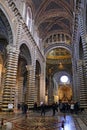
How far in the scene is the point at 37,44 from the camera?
24.6 metres

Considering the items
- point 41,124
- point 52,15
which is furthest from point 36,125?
point 52,15

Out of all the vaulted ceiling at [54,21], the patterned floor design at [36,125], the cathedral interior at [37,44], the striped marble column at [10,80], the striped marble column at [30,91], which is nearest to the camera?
the patterned floor design at [36,125]

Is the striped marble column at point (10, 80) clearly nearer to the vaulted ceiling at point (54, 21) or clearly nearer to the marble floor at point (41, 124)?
the marble floor at point (41, 124)

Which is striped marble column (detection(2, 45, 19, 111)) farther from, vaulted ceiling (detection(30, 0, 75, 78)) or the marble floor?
vaulted ceiling (detection(30, 0, 75, 78))

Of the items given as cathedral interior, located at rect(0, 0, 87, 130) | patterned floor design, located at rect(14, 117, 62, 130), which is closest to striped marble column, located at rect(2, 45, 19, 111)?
cathedral interior, located at rect(0, 0, 87, 130)

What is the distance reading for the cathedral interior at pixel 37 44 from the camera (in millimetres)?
13414

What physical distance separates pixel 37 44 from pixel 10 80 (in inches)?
485

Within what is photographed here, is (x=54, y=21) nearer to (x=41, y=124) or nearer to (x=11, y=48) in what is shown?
(x=11, y=48)

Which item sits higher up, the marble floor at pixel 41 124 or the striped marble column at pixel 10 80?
the striped marble column at pixel 10 80

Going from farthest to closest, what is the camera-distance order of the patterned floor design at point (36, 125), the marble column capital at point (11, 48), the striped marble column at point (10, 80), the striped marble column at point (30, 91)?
the striped marble column at point (30, 91) < the marble column capital at point (11, 48) < the striped marble column at point (10, 80) < the patterned floor design at point (36, 125)

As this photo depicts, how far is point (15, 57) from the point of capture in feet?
46.4

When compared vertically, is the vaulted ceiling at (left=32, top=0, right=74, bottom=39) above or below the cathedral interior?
above

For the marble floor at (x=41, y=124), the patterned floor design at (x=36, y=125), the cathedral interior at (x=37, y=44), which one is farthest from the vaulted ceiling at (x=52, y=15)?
the patterned floor design at (x=36, y=125)

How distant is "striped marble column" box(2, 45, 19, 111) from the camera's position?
1270 cm
